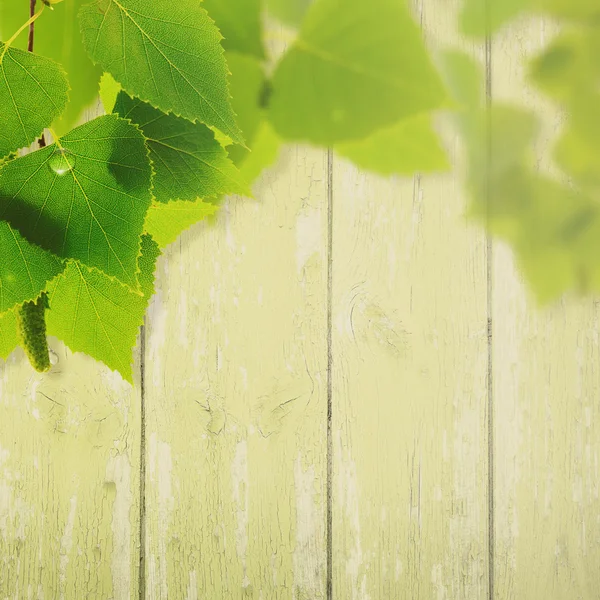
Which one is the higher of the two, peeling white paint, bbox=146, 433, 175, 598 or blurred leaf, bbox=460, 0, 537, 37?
blurred leaf, bbox=460, 0, 537, 37

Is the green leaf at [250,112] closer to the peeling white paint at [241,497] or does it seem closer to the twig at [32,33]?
the twig at [32,33]

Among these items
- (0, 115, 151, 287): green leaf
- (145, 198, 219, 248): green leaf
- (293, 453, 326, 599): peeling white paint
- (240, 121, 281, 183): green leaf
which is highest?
(240, 121, 281, 183): green leaf

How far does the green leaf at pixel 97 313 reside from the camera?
0.42 meters

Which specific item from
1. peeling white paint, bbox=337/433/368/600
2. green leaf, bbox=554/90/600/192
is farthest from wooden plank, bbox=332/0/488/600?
green leaf, bbox=554/90/600/192

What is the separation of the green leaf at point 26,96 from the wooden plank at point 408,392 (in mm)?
242

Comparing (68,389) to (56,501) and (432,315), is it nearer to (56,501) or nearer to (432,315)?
(56,501)

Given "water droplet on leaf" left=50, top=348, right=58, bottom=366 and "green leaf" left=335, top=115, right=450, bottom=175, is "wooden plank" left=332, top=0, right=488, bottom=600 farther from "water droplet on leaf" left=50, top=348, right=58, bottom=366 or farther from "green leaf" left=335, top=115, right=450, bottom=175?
"water droplet on leaf" left=50, top=348, right=58, bottom=366

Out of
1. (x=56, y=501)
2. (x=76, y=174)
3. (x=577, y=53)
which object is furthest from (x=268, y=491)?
(x=577, y=53)

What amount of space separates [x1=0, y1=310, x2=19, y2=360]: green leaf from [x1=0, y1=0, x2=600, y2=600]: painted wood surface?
0.03 meters

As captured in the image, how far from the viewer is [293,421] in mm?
497

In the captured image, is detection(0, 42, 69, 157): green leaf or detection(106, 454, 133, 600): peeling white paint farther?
detection(106, 454, 133, 600): peeling white paint

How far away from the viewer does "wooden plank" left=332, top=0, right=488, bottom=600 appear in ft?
1.63

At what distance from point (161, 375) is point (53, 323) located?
0.35 ft

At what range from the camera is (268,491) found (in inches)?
19.5
